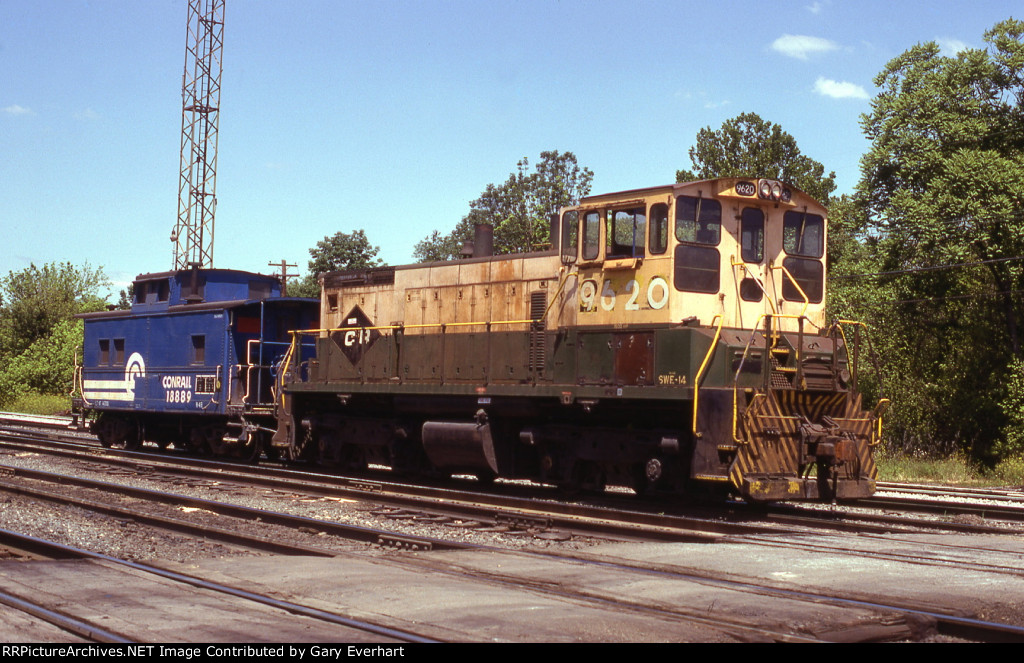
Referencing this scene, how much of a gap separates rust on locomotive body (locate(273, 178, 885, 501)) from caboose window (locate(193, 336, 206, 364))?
6.15 metres

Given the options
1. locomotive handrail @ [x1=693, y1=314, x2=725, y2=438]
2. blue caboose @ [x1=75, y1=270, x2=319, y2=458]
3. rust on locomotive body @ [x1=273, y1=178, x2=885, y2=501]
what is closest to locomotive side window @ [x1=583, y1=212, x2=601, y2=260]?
rust on locomotive body @ [x1=273, y1=178, x2=885, y2=501]

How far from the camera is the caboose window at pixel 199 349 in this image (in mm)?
20812

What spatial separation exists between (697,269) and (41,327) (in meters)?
48.0

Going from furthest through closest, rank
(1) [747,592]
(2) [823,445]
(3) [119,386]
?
1. (3) [119,386]
2. (2) [823,445]
3. (1) [747,592]

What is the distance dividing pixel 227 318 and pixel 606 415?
9489 millimetres

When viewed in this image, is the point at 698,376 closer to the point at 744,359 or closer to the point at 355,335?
the point at 744,359

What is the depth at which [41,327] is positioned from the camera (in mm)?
52812

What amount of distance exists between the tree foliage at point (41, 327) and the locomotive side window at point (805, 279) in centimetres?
4229

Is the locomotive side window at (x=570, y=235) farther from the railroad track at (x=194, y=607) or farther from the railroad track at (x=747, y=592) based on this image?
the railroad track at (x=194, y=607)

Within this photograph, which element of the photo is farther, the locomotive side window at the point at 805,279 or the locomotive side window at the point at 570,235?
the locomotive side window at the point at 570,235

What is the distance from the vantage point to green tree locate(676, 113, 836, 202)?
47.6m

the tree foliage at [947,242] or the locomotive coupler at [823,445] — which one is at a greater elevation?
the tree foliage at [947,242]

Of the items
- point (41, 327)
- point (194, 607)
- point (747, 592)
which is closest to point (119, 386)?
point (194, 607)

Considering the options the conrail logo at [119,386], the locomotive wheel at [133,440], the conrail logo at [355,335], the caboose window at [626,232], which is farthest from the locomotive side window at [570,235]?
the locomotive wheel at [133,440]
